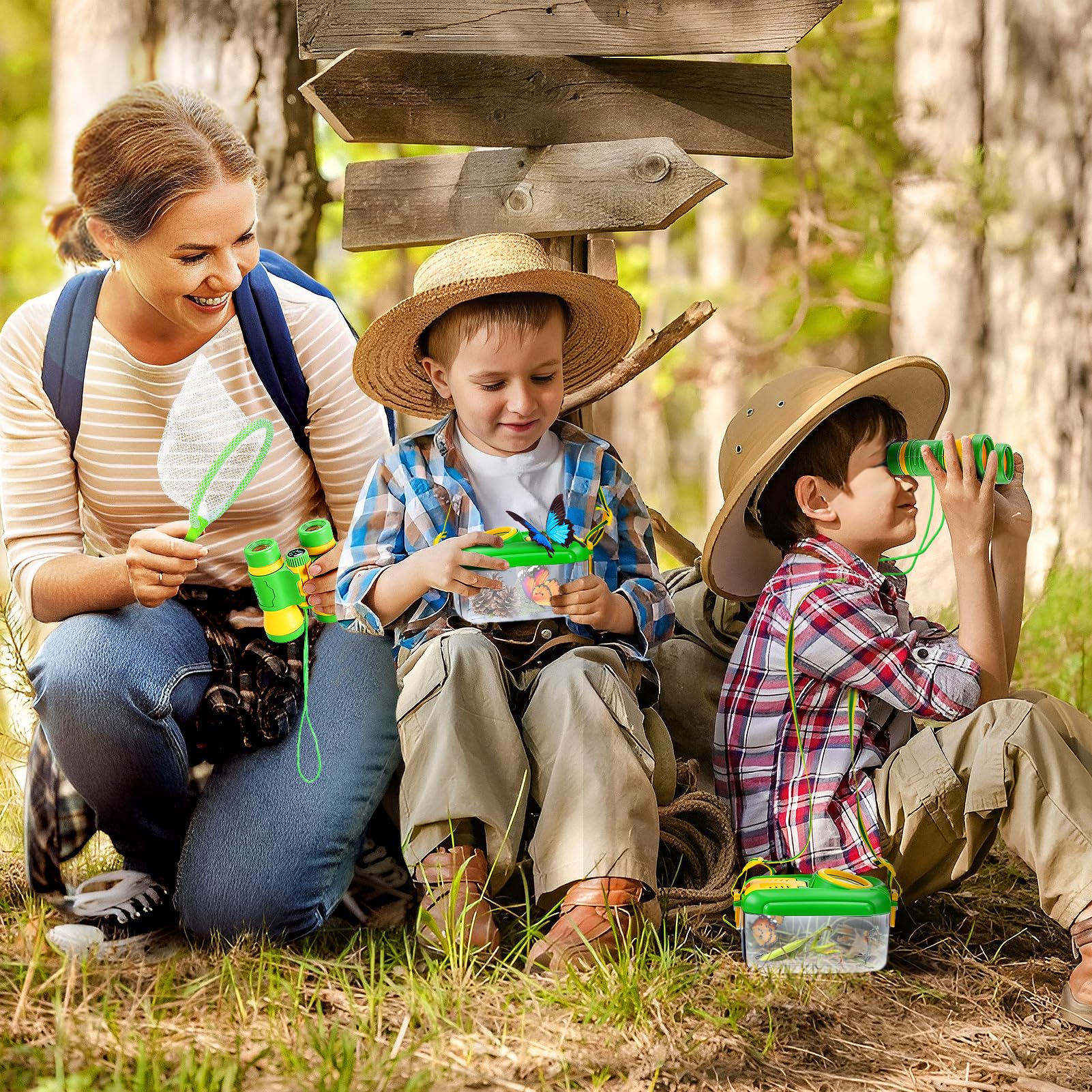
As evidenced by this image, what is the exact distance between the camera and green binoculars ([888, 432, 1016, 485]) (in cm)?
269

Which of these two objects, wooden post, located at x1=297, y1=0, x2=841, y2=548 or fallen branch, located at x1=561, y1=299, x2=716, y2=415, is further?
fallen branch, located at x1=561, y1=299, x2=716, y2=415

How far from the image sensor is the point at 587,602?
267cm

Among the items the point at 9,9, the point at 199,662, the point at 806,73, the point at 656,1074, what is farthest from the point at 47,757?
the point at 9,9

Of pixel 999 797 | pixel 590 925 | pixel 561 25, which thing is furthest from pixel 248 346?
pixel 999 797

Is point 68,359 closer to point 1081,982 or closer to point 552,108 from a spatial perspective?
point 552,108

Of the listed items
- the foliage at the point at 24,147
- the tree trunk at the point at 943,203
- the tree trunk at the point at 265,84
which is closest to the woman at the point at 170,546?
the tree trunk at the point at 265,84

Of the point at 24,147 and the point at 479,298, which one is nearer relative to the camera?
the point at 479,298

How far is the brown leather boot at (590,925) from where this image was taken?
7.99ft

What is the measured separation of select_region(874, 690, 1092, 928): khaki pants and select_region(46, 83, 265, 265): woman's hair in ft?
6.38

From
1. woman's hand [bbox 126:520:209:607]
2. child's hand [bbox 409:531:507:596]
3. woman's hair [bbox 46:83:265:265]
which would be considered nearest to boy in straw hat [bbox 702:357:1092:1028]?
child's hand [bbox 409:531:507:596]

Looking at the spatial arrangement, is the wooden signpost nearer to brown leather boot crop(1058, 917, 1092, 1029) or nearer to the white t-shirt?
the white t-shirt

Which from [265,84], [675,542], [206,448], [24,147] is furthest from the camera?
[24,147]

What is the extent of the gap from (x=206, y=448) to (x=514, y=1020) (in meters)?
1.36

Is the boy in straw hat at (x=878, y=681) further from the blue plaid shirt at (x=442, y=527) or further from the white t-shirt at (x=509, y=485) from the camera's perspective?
the white t-shirt at (x=509, y=485)
